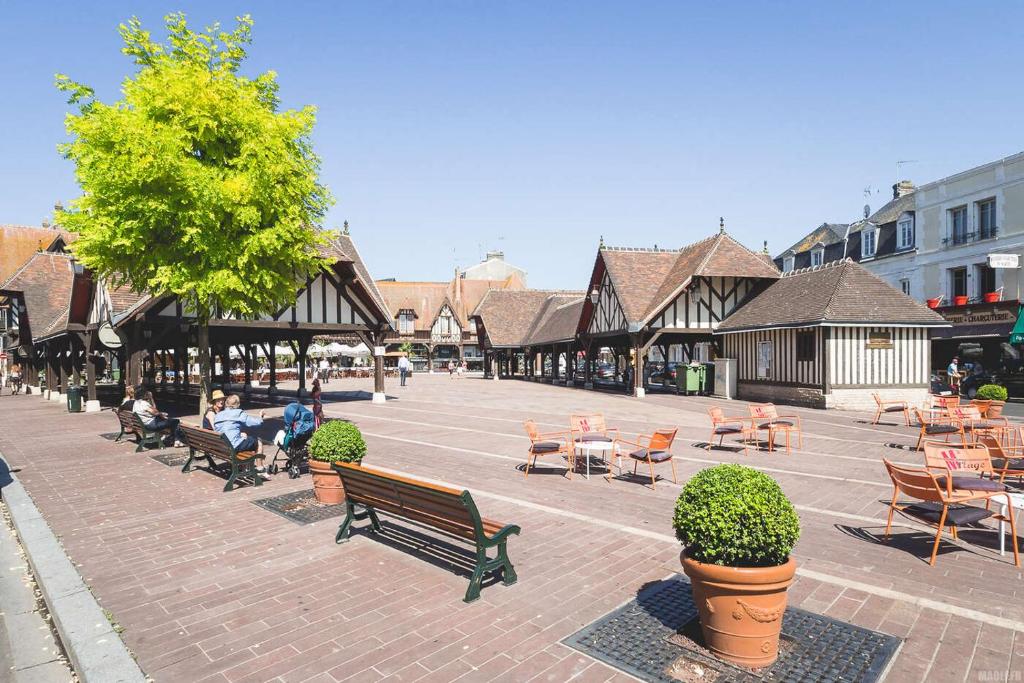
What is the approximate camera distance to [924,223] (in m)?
28.0

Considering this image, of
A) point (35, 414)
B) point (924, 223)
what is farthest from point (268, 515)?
point (924, 223)

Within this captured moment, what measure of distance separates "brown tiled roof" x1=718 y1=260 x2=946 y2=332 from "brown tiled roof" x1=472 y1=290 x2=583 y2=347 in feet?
55.9

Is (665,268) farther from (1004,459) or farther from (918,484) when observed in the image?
(918,484)

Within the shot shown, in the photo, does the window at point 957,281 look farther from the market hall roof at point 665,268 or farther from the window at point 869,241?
the market hall roof at point 665,268

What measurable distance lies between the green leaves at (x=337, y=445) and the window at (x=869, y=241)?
33.6 metres

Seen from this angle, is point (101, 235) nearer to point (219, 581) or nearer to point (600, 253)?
point (219, 581)

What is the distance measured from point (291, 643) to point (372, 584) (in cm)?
99

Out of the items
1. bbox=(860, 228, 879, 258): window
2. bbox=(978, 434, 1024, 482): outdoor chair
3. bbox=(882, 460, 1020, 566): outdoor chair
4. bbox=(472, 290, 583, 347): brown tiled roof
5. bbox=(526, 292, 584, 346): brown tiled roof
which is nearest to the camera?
bbox=(882, 460, 1020, 566): outdoor chair

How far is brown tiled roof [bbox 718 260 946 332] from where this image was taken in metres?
19.0

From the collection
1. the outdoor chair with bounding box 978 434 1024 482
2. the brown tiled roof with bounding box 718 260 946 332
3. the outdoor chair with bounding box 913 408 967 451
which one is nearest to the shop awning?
the brown tiled roof with bounding box 718 260 946 332

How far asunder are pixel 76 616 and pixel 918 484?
7262mm

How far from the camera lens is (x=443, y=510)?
4762 millimetres

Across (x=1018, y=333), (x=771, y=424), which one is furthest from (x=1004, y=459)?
(x=1018, y=333)

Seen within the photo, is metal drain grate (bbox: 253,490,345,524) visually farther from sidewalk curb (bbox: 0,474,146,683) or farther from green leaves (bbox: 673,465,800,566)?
green leaves (bbox: 673,465,800,566)
